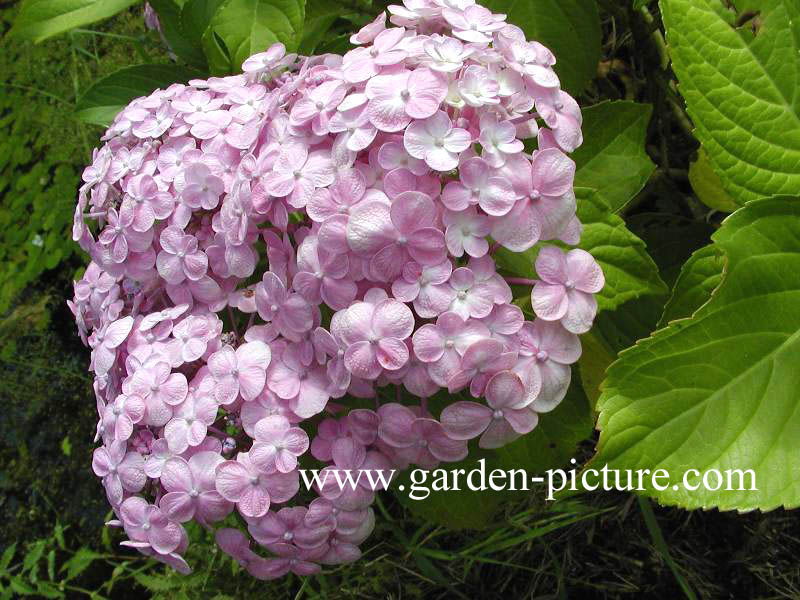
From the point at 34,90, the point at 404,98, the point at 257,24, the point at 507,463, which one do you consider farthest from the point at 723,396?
the point at 34,90

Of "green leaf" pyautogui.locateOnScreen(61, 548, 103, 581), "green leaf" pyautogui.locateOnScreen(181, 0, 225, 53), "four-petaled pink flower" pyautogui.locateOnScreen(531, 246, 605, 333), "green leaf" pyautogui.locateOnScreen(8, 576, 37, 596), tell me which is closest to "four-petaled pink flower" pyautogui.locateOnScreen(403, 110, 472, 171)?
"four-petaled pink flower" pyautogui.locateOnScreen(531, 246, 605, 333)

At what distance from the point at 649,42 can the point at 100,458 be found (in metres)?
0.99

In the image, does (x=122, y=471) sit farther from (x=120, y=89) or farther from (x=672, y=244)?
(x=672, y=244)

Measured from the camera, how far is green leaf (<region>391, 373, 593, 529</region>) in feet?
2.78

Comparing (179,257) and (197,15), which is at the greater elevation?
(197,15)

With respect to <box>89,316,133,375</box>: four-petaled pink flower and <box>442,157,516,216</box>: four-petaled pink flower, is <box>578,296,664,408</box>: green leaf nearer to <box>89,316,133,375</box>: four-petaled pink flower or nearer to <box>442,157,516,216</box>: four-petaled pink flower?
<box>442,157,516,216</box>: four-petaled pink flower

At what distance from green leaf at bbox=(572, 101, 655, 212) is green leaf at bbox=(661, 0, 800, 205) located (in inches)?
6.0

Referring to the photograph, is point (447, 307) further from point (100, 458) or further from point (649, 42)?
point (649, 42)

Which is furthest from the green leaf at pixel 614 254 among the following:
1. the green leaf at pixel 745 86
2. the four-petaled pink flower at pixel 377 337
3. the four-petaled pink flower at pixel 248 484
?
the four-petaled pink flower at pixel 248 484

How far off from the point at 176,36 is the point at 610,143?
0.66 metres

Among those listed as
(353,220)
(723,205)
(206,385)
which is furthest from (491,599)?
(353,220)

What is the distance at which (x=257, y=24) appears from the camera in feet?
3.32

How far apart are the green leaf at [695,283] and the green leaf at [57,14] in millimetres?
797

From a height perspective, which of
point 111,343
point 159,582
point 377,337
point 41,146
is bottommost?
point 159,582
